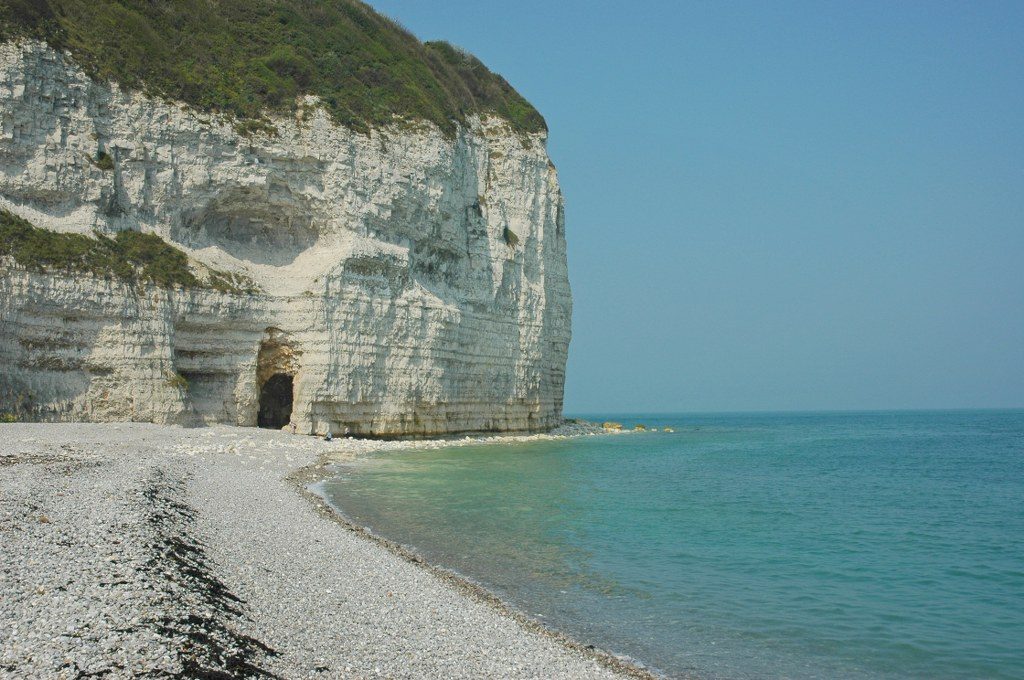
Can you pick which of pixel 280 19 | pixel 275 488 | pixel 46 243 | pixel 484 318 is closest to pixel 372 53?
pixel 280 19

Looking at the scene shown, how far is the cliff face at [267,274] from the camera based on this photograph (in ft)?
77.6

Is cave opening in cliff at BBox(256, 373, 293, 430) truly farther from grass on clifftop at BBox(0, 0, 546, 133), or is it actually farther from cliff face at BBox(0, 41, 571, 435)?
grass on clifftop at BBox(0, 0, 546, 133)

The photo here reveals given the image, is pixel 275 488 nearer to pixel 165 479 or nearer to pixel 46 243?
pixel 165 479

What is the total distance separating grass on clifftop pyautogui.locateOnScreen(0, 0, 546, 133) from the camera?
2650cm

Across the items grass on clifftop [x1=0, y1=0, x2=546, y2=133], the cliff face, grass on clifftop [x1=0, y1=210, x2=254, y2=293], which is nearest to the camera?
grass on clifftop [x1=0, y1=210, x2=254, y2=293]

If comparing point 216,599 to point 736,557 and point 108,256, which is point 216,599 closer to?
point 736,557

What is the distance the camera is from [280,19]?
3297 cm

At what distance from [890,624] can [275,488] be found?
36.6 feet

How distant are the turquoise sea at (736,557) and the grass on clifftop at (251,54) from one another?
50.8ft

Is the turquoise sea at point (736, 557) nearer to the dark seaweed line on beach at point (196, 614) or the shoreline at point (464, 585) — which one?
the shoreline at point (464, 585)

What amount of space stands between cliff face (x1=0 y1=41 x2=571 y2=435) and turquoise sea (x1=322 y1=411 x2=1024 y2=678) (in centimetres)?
698

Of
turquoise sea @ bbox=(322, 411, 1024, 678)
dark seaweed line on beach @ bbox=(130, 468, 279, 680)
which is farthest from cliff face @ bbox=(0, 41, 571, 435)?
dark seaweed line on beach @ bbox=(130, 468, 279, 680)

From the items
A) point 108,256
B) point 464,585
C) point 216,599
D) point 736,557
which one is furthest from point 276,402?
point 216,599

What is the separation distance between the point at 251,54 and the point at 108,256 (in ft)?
36.7
